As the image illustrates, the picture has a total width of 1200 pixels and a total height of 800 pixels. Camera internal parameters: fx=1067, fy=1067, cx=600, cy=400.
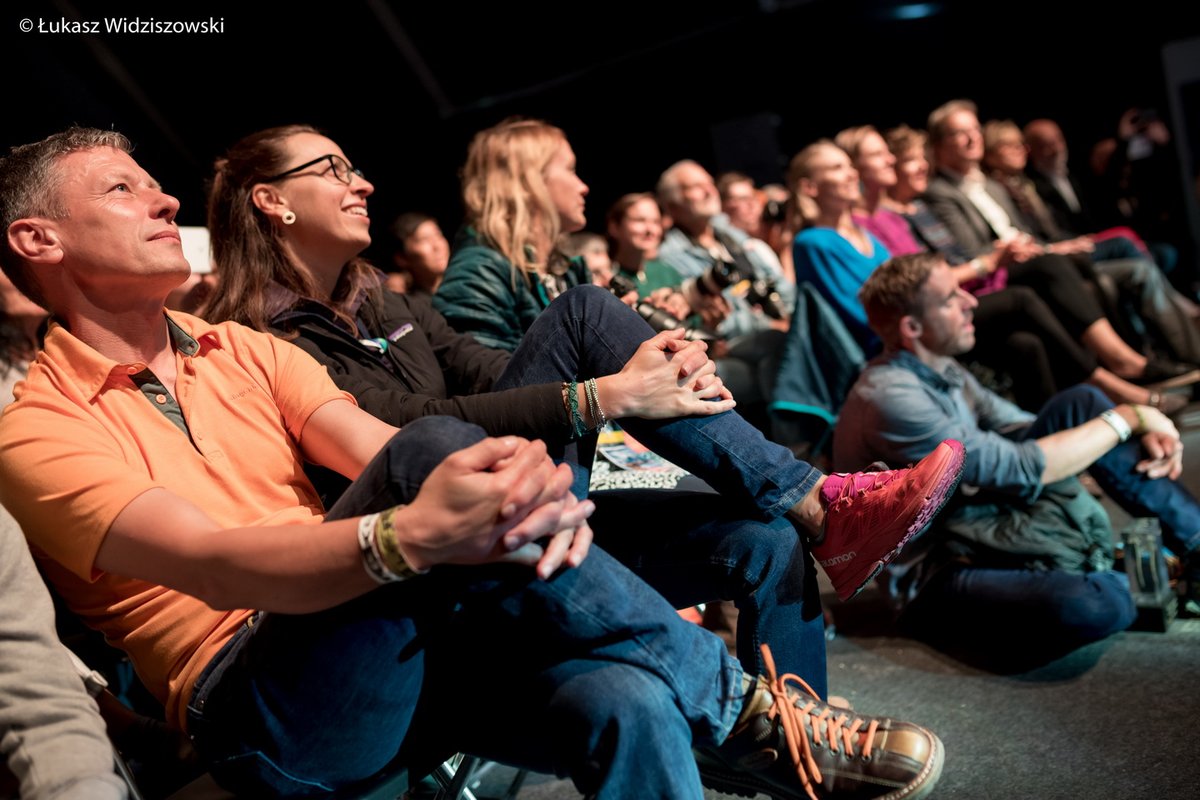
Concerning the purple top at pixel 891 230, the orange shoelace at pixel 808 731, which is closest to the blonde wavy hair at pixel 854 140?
the purple top at pixel 891 230

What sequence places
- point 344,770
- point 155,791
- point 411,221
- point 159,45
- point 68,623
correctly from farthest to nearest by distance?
point 411,221 → point 159,45 → point 68,623 → point 155,791 → point 344,770

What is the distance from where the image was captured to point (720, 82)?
6777 millimetres

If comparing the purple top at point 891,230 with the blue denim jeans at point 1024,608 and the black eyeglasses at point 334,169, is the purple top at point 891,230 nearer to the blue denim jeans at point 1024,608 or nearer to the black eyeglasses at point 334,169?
the blue denim jeans at point 1024,608

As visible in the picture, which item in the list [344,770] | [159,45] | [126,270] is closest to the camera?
[344,770]

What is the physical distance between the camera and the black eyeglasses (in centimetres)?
210

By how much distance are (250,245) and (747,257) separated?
3.06 meters

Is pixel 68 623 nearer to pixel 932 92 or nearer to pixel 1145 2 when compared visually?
pixel 932 92

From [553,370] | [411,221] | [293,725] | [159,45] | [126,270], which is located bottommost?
[293,725]

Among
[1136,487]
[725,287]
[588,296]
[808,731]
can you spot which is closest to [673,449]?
[588,296]

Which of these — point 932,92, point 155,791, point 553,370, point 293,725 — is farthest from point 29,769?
point 932,92

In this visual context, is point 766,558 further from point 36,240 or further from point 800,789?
point 36,240

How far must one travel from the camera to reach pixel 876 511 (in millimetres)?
1619

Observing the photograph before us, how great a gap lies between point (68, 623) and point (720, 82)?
222 inches

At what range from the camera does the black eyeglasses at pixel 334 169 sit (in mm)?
2100
